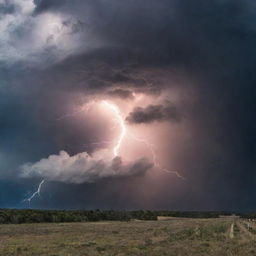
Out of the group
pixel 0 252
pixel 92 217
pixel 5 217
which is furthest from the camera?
pixel 92 217

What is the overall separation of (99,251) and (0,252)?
781cm

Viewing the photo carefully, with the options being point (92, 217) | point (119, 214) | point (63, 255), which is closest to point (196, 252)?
point (63, 255)

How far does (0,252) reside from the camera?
93.4 ft

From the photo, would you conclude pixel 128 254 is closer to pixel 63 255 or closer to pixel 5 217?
pixel 63 255

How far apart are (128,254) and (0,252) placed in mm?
10448

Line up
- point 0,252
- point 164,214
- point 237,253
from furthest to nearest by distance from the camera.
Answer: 1. point 164,214
2. point 0,252
3. point 237,253

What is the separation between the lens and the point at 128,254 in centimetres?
2544

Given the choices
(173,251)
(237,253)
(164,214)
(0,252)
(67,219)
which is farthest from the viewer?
(164,214)

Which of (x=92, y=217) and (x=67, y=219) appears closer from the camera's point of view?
(x=67, y=219)

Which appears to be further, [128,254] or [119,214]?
[119,214]

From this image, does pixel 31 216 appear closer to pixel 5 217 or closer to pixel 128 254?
pixel 5 217

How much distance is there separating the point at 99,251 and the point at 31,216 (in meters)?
82.7

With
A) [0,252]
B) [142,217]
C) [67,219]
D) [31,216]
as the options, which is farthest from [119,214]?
[0,252]

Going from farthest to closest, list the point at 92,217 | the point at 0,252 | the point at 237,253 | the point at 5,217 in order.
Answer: the point at 92,217 < the point at 5,217 < the point at 0,252 < the point at 237,253
